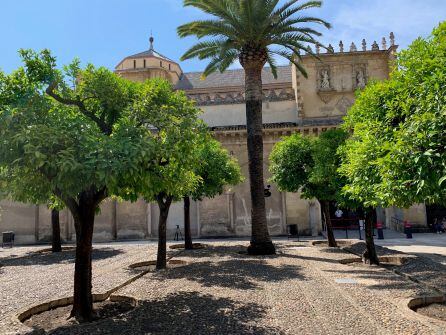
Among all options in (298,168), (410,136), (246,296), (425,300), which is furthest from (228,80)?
(410,136)

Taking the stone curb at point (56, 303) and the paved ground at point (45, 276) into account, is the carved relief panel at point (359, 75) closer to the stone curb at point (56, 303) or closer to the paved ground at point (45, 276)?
the paved ground at point (45, 276)

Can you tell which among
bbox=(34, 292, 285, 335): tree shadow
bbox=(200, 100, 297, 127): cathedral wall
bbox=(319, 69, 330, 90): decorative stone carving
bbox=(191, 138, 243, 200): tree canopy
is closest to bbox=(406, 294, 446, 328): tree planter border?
bbox=(34, 292, 285, 335): tree shadow

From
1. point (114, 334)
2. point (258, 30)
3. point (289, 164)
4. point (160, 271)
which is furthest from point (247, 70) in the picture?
point (114, 334)

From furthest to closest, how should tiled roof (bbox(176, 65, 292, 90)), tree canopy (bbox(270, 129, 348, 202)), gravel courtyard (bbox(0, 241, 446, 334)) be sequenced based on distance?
tiled roof (bbox(176, 65, 292, 90)) → tree canopy (bbox(270, 129, 348, 202)) → gravel courtyard (bbox(0, 241, 446, 334))

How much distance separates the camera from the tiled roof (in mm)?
37781

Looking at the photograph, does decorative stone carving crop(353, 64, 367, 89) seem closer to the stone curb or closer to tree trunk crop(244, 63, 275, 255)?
tree trunk crop(244, 63, 275, 255)

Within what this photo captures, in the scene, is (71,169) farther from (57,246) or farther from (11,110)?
(57,246)

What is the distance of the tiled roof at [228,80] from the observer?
124 feet

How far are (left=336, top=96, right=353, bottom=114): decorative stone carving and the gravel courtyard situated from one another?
1850 centimetres

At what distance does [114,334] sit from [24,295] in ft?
15.6

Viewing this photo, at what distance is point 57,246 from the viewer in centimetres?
2098

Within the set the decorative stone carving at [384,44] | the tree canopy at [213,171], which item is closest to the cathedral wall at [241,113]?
the decorative stone carving at [384,44]

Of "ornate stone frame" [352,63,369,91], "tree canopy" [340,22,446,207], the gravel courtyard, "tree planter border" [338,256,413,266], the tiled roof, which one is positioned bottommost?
"tree planter border" [338,256,413,266]

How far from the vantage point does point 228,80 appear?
38688mm
